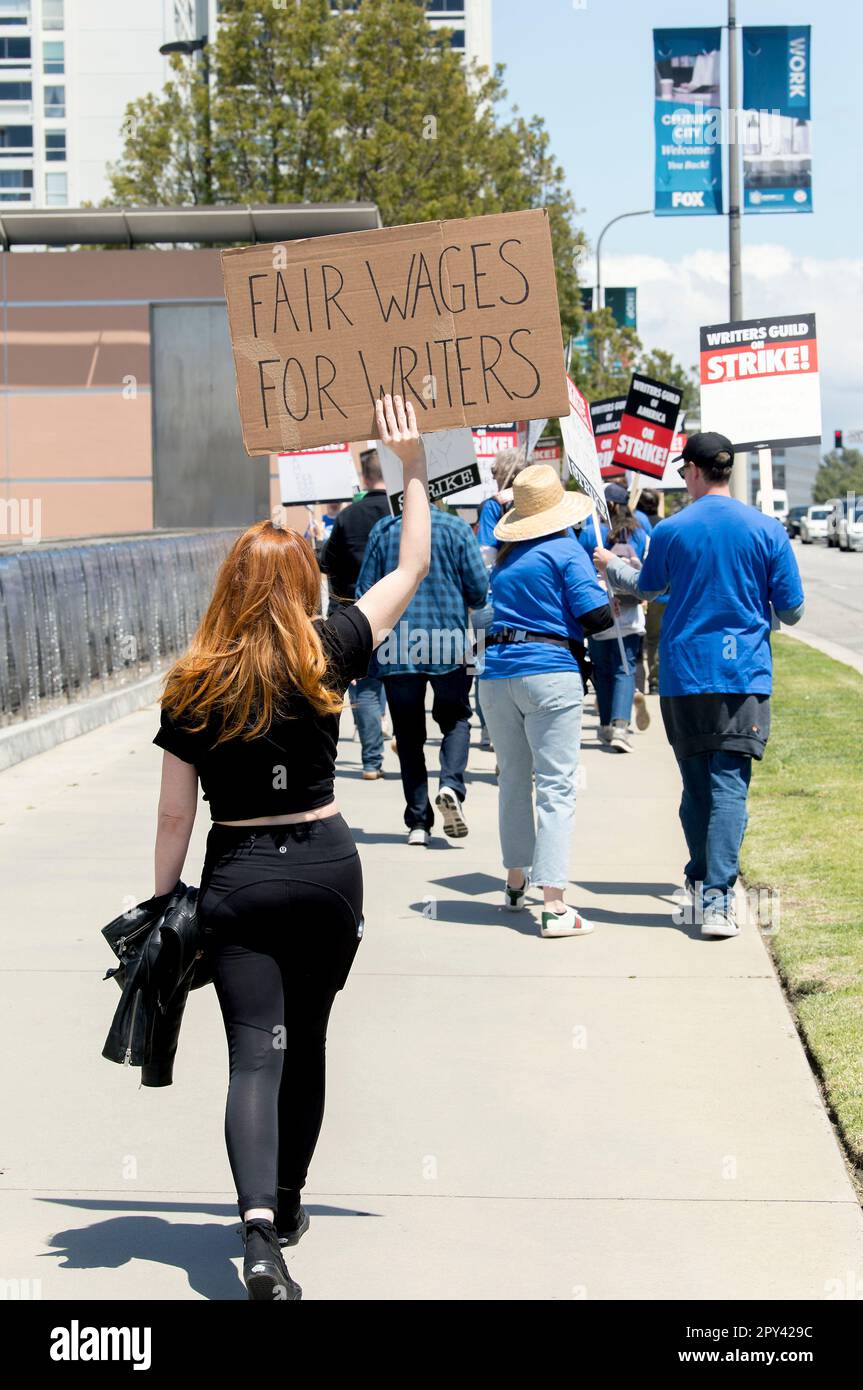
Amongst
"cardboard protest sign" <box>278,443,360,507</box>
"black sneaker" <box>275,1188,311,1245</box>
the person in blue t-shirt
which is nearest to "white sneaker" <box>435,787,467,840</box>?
the person in blue t-shirt

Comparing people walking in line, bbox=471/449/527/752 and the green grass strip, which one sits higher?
people walking in line, bbox=471/449/527/752

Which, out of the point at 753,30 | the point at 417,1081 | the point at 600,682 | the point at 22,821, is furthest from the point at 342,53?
the point at 417,1081

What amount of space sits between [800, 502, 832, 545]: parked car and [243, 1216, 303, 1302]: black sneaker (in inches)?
2790

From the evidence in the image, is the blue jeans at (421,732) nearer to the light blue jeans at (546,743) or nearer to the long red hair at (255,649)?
the light blue jeans at (546,743)

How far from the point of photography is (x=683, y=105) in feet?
66.0

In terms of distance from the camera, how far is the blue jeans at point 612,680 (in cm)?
1306

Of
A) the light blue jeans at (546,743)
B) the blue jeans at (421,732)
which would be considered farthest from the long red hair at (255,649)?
the blue jeans at (421,732)

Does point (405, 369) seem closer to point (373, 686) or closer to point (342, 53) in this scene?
point (373, 686)

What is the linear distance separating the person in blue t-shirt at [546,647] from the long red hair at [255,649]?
3.54 meters

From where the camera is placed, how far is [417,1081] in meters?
5.39

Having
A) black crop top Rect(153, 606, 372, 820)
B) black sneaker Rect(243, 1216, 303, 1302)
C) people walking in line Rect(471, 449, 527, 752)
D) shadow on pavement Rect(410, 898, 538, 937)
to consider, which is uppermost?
people walking in line Rect(471, 449, 527, 752)

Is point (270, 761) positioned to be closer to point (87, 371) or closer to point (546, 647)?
point (546, 647)

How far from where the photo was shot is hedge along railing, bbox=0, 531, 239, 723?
1276 cm

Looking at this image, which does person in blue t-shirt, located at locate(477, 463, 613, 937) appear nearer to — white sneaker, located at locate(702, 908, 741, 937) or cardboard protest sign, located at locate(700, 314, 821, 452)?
white sneaker, located at locate(702, 908, 741, 937)
